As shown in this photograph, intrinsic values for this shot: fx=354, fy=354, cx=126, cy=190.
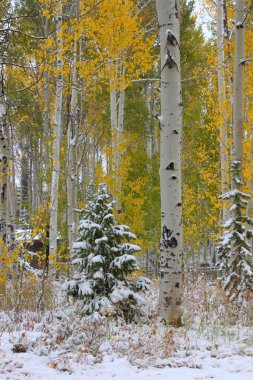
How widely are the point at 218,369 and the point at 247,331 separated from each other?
112 cm

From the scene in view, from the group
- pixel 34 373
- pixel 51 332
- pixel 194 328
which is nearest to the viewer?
pixel 34 373

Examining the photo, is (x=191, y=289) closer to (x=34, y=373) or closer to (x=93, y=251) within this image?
(x=93, y=251)

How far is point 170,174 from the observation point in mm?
4270

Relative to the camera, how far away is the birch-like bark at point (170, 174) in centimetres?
419

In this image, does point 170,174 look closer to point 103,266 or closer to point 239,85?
point 103,266

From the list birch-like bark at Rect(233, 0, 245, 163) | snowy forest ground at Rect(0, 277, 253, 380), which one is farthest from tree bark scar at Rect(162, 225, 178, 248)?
birch-like bark at Rect(233, 0, 245, 163)

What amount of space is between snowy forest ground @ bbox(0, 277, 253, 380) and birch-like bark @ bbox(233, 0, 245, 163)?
2.87m

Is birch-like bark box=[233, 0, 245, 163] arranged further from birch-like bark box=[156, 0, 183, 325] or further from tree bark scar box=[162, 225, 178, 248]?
tree bark scar box=[162, 225, 178, 248]

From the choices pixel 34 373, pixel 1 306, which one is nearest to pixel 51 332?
pixel 34 373

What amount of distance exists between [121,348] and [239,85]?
15.8ft

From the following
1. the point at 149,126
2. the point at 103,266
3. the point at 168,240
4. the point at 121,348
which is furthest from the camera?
the point at 149,126

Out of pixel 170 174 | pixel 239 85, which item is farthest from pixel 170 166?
pixel 239 85

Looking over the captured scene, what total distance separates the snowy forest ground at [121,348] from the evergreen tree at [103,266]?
24 centimetres

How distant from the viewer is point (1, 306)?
4898 mm
